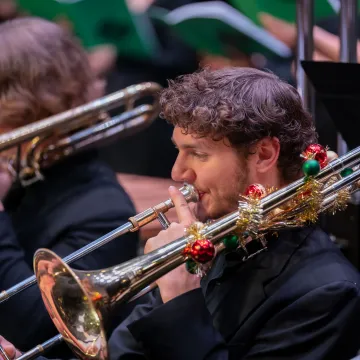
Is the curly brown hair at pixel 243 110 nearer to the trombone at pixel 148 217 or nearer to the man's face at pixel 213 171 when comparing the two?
the man's face at pixel 213 171

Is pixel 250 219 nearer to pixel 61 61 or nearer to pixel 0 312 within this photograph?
pixel 0 312

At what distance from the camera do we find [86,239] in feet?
6.42

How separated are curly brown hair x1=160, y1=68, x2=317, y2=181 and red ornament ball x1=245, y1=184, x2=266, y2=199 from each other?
107mm

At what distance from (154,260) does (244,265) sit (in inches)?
11.5

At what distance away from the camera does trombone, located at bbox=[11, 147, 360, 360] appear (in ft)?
4.01

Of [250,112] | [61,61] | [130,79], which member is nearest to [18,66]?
[61,61]

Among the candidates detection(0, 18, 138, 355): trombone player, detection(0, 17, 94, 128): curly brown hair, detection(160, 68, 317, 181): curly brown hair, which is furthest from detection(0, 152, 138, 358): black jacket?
detection(160, 68, 317, 181): curly brown hair

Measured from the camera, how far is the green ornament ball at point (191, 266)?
4.18ft

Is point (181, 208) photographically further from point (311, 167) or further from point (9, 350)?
point (9, 350)

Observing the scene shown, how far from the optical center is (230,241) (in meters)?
1.30

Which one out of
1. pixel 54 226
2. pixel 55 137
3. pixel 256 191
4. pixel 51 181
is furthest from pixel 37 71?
pixel 256 191

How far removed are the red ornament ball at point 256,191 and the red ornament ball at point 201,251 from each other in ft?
0.47

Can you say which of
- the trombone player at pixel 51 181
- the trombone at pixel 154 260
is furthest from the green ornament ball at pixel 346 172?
the trombone player at pixel 51 181

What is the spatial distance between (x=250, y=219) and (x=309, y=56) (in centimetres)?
85
